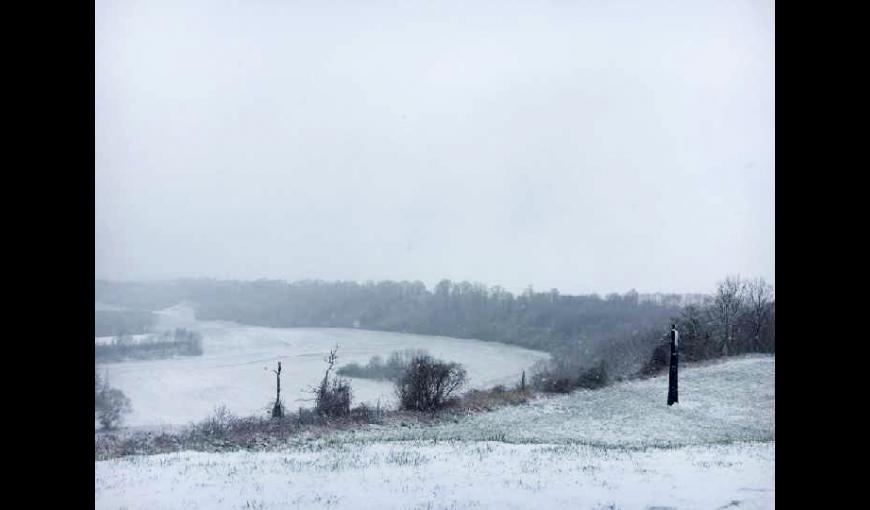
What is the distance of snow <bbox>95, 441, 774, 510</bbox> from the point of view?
3.42 meters

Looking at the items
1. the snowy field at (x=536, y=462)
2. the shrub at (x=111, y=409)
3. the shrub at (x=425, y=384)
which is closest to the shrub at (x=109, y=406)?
the shrub at (x=111, y=409)

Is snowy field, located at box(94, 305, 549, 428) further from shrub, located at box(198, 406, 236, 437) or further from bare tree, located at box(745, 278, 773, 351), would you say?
bare tree, located at box(745, 278, 773, 351)

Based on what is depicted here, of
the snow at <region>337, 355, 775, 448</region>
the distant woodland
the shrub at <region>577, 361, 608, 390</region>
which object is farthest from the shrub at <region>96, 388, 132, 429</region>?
the shrub at <region>577, 361, 608, 390</region>

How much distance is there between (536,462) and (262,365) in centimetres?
193

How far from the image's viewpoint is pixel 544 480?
3584mm

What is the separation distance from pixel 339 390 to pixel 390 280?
2.75ft

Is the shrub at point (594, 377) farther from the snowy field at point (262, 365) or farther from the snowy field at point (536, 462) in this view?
the snowy field at point (262, 365)

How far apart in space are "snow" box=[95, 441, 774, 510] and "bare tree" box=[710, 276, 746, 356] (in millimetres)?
729

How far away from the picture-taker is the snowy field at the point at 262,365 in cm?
398

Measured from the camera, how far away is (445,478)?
3.62 metres

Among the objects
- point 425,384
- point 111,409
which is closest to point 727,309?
point 425,384
